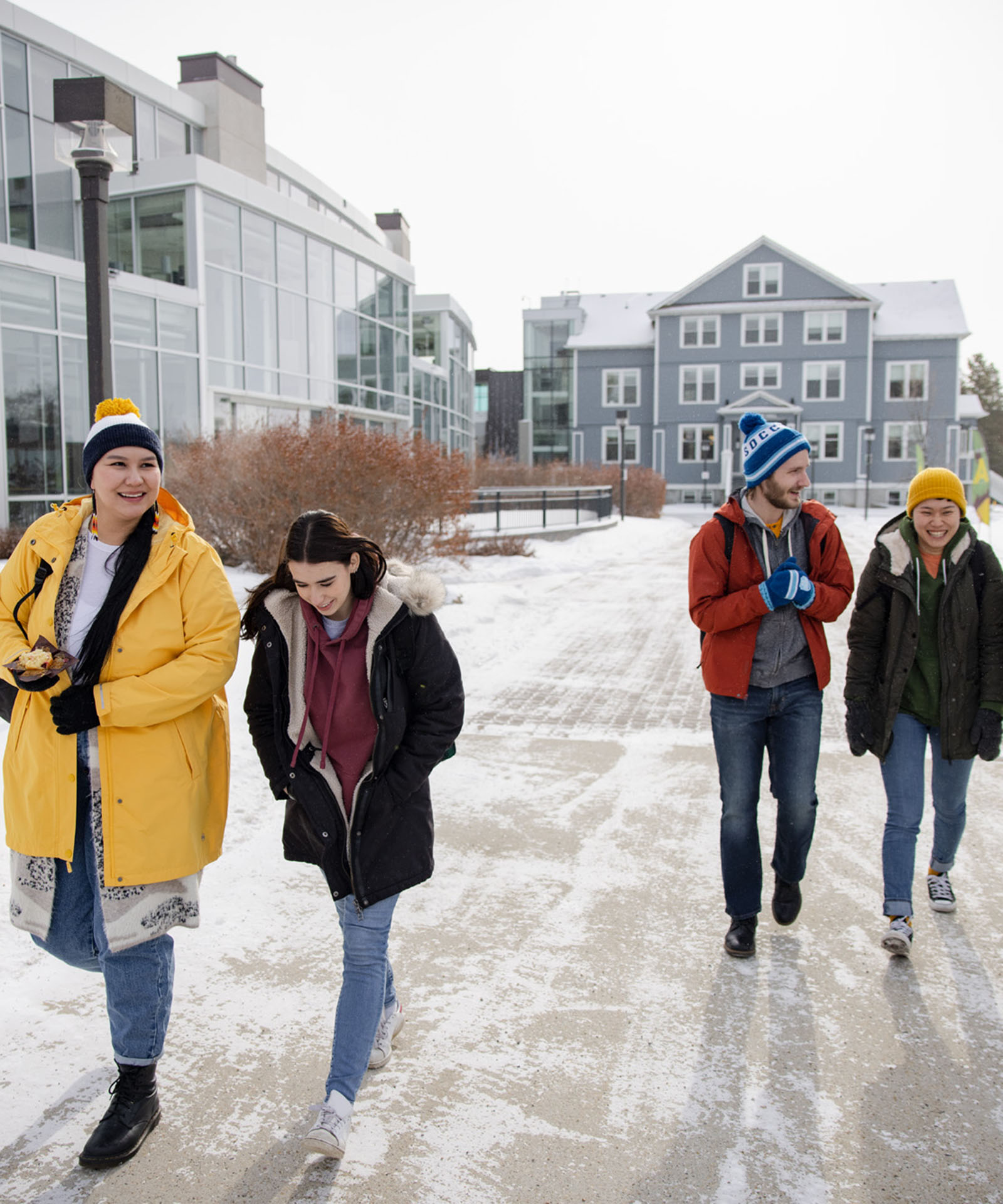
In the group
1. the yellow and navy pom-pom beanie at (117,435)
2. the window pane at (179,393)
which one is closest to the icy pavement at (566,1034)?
the yellow and navy pom-pom beanie at (117,435)

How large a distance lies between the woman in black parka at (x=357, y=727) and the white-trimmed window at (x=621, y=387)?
50930mm

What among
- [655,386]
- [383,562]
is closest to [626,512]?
[655,386]

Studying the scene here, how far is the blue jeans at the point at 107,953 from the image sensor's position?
2.69 metres

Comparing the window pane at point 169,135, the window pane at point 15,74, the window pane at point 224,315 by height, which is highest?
the window pane at point 169,135

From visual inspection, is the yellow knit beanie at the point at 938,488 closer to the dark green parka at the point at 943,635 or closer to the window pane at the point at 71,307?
the dark green parka at the point at 943,635

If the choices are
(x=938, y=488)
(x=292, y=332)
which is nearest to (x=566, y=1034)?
(x=938, y=488)

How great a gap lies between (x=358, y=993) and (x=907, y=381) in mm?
52167

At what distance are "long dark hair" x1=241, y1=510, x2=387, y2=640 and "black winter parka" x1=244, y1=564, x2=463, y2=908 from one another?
31mm

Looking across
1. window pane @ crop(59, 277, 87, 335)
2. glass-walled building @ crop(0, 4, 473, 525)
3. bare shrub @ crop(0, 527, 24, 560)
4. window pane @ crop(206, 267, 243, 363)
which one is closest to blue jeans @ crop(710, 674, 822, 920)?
glass-walled building @ crop(0, 4, 473, 525)

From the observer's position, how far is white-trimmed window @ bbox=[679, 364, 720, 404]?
4975 centimetres

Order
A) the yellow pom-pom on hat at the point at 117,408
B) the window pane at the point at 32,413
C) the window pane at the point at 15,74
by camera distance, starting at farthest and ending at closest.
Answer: the window pane at the point at 15,74, the window pane at the point at 32,413, the yellow pom-pom on hat at the point at 117,408

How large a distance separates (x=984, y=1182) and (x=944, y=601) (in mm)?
2053

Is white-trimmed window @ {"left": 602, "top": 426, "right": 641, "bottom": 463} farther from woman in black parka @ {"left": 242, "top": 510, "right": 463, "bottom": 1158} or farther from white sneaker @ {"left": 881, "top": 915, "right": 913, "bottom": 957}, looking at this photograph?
woman in black parka @ {"left": 242, "top": 510, "right": 463, "bottom": 1158}

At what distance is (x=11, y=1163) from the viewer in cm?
259
